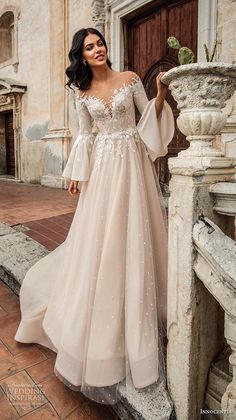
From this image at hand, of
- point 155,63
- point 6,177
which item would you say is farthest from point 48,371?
point 6,177

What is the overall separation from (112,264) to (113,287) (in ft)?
0.36

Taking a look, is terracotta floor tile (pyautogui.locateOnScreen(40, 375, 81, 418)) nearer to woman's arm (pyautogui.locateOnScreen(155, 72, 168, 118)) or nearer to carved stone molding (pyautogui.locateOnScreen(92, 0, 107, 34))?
woman's arm (pyautogui.locateOnScreen(155, 72, 168, 118))

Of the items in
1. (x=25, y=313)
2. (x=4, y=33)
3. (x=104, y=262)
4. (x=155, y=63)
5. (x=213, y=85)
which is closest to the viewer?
(x=213, y=85)

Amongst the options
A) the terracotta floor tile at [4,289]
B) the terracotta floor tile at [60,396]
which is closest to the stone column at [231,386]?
the terracotta floor tile at [60,396]

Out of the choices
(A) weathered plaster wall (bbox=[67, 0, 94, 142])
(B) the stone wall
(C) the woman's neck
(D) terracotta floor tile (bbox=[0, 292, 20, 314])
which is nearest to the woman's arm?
(C) the woman's neck

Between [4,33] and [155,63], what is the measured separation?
7.20m

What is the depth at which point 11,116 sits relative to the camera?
10.2m

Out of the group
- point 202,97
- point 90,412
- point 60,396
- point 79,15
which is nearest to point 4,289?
point 60,396

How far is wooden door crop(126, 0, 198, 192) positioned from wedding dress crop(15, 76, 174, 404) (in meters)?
3.16

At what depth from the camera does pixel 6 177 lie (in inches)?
392

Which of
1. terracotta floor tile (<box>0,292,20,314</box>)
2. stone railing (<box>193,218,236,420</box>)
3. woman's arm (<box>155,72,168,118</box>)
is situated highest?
woman's arm (<box>155,72,168,118</box>)

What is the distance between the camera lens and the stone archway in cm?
857

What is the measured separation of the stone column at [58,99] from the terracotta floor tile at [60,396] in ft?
19.0

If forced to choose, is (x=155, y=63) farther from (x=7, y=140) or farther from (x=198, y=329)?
(x=7, y=140)
